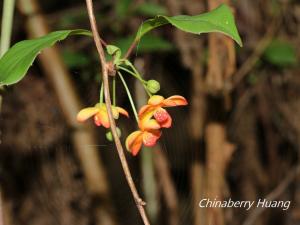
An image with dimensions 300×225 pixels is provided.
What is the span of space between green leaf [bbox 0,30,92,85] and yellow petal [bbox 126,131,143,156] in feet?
0.55

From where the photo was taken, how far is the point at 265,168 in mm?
2453

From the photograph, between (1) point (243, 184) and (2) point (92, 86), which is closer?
(2) point (92, 86)

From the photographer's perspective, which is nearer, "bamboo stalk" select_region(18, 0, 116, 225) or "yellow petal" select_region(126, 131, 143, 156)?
"yellow petal" select_region(126, 131, 143, 156)

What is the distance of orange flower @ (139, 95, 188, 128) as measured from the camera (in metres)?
0.74

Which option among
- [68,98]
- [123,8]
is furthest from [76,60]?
[68,98]

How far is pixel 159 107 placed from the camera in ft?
2.48

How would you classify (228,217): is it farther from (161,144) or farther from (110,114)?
(110,114)

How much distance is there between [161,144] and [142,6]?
1.97 feet

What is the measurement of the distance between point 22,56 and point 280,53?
5.17ft

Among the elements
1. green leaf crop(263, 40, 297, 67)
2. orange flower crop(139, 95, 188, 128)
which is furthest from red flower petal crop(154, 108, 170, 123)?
green leaf crop(263, 40, 297, 67)

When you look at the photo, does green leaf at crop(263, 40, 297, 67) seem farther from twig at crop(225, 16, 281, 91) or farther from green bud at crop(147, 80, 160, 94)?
green bud at crop(147, 80, 160, 94)

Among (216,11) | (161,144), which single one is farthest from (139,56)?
(216,11)

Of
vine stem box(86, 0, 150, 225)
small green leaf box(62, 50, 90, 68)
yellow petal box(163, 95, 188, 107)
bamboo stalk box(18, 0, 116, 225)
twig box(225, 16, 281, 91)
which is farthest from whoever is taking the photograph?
twig box(225, 16, 281, 91)

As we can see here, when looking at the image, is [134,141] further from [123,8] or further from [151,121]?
[123,8]
